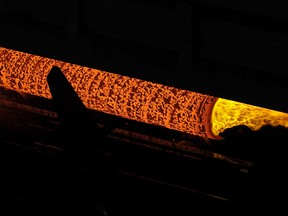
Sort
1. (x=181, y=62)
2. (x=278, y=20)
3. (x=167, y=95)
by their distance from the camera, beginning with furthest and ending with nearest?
(x=167, y=95) → (x=181, y=62) → (x=278, y=20)

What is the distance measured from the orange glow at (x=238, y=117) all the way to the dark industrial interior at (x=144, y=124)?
0.27 feet

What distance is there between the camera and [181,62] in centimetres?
165

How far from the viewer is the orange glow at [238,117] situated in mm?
1981

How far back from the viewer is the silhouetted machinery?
75.5 inches

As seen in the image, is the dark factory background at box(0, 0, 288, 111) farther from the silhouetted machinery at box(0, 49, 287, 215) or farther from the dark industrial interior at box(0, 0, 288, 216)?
the silhouetted machinery at box(0, 49, 287, 215)

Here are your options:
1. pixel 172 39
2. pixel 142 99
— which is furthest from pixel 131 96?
pixel 172 39

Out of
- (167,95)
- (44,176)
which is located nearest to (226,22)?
(167,95)

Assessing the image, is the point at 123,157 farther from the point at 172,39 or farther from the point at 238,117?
the point at 172,39

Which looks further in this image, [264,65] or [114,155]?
[114,155]

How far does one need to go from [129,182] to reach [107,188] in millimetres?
104

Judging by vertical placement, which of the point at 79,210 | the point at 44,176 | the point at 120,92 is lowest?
the point at 79,210

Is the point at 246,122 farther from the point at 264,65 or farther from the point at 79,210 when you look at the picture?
the point at 79,210

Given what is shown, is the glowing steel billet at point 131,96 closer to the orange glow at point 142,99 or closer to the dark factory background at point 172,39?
the orange glow at point 142,99

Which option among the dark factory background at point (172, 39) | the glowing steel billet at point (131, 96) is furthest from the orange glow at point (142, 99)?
the dark factory background at point (172, 39)
